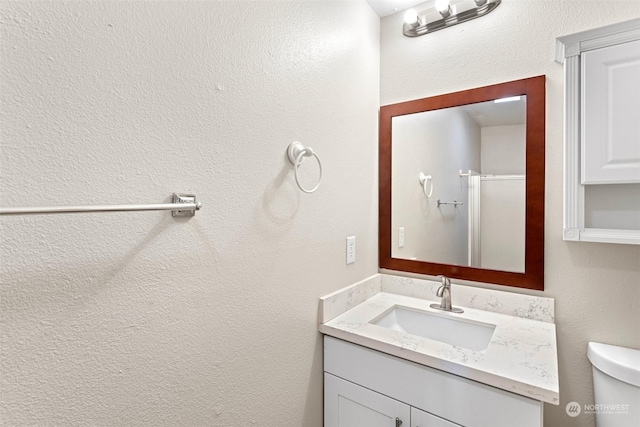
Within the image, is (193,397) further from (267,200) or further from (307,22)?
(307,22)

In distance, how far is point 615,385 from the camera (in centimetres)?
104

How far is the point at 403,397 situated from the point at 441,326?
43 centimetres

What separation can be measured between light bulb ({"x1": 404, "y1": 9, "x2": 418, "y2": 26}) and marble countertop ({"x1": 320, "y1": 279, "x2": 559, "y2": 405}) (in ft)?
4.49

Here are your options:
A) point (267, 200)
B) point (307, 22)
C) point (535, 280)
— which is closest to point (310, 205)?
point (267, 200)

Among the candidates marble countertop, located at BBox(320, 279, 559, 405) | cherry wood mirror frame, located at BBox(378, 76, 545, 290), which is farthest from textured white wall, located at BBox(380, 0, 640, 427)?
marble countertop, located at BBox(320, 279, 559, 405)

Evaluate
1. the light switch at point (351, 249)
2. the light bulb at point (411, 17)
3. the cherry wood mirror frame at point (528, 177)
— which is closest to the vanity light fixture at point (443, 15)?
the light bulb at point (411, 17)

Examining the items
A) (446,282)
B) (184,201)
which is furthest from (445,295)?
(184,201)

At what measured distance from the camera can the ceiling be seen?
5.15ft

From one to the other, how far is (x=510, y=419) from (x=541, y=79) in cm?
128

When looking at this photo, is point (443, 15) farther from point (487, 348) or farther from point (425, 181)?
point (487, 348)

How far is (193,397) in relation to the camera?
0.83 metres

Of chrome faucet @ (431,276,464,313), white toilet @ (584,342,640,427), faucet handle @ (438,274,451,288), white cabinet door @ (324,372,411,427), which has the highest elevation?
faucet handle @ (438,274,451,288)

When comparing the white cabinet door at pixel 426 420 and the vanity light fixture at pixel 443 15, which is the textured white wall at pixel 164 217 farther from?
the vanity light fixture at pixel 443 15

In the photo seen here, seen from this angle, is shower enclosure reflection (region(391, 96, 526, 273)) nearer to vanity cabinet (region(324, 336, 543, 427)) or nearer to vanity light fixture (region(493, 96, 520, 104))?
vanity light fixture (region(493, 96, 520, 104))
